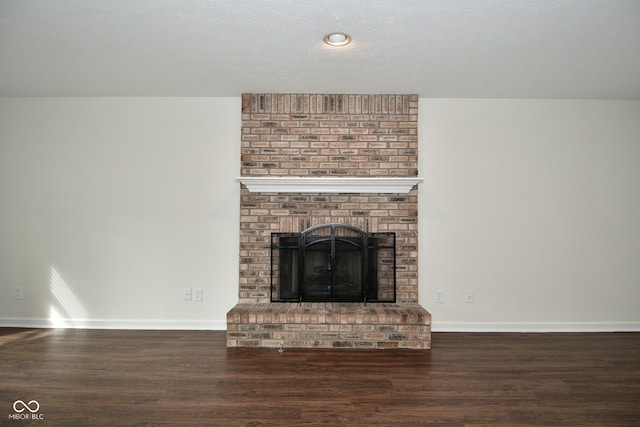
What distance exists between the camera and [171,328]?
3.59 metres

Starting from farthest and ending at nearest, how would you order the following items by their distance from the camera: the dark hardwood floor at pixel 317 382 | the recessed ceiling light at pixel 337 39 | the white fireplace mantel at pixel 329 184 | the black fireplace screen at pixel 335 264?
the black fireplace screen at pixel 335 264 → the white fireplace mantel at pixel 329 184 → the recessed ceiling light at pixel 337 39 → the dark hardwood floor at pixel 317 382

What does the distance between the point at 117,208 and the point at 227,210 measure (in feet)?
3.53

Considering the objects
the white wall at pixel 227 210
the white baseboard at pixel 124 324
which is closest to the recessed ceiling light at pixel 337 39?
the white wall at pixel 227 210

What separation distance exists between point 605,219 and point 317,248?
9.28 feet

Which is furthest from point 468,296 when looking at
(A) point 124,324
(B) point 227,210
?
(A) point 124,324

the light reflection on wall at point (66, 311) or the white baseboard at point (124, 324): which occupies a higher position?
the light reflection on wall at point (66, 311)

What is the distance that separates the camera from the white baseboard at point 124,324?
3590mm

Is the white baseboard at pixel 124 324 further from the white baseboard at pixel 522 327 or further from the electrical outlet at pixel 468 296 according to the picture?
the electrical outlet at pixel 468 296

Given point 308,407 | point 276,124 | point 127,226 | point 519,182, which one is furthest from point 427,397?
point 127,226

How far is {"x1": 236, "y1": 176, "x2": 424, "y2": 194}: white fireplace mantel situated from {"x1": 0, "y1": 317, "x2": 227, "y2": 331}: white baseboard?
136 centimetres

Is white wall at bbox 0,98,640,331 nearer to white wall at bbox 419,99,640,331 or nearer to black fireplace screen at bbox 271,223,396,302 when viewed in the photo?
white wall at bbox 419,99,640,331

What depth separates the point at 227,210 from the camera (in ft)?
12.0

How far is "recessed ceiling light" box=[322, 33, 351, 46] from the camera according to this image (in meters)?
2.43

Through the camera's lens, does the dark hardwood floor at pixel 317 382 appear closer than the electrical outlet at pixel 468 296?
Yes
